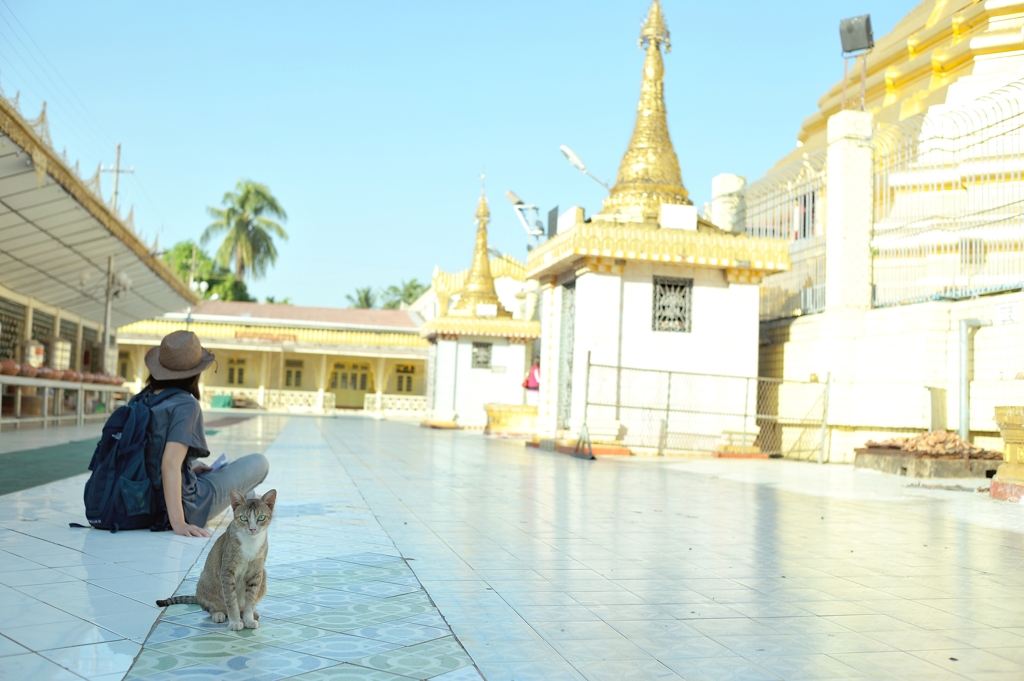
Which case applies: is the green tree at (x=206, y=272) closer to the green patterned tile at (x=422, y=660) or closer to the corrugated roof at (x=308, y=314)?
the corrugated roof at (x=308, y=314)

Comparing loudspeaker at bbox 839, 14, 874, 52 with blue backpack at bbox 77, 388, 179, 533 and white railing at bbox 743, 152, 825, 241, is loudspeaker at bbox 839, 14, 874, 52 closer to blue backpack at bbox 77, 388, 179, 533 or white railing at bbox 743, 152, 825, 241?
white railing at bbox 743, 152, 825, 241

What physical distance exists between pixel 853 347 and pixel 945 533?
8630 mm

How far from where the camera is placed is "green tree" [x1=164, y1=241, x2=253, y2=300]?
50.4 m

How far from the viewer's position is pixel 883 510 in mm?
8062

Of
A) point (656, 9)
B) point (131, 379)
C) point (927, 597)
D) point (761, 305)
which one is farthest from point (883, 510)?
point (131, 379)

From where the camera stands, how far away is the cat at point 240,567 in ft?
11.6

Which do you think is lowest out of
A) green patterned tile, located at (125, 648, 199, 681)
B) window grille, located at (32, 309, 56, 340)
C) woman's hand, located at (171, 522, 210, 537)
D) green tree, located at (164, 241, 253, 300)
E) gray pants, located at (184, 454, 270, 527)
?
green patterned tile, located at (125, 648, 199, 681)

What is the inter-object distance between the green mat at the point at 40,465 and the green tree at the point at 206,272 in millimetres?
39635

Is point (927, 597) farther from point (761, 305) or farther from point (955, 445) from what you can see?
point (761, 305)

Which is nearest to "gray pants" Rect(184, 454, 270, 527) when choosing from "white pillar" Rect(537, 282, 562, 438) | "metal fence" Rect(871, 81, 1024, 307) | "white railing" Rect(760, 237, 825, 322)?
"metal fence" Rect(871, 81, 1024, 307)

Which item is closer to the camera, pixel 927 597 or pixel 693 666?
pixel 693 666

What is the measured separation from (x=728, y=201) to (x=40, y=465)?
1387cm

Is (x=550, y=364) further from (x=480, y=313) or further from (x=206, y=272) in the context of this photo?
(x=206, y=272)

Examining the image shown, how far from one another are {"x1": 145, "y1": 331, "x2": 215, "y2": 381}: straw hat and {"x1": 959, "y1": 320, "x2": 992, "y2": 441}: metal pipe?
419 inches
